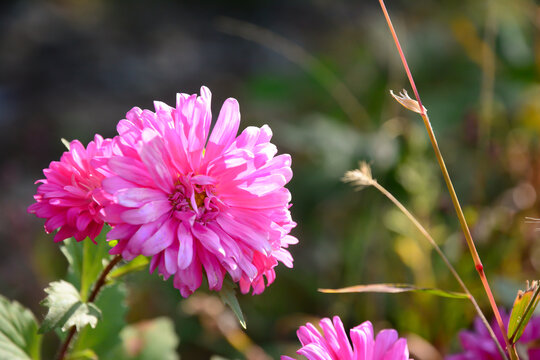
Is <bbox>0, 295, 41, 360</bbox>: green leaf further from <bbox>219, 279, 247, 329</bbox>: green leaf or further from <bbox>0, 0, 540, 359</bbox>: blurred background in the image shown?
<bbox>219, 279, 247, 329</bbox>: green leaf

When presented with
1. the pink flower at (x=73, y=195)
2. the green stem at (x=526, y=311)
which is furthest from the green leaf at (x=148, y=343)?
the green stem at (x=526, y=311)

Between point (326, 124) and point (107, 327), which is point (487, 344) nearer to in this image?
point (107, 327)

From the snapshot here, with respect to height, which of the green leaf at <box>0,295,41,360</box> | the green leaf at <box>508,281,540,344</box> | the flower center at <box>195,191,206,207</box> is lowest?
the green leaf at <box>0,295,41,360</box>

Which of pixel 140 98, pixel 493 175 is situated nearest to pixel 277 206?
pixel 493 175

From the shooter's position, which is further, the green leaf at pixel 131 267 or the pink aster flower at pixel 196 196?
the green leaf at pixel 131 267

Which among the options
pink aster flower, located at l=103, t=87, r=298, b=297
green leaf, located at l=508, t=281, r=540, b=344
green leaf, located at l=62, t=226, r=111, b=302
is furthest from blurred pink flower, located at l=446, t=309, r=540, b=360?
green leaf, located at l=62, t=226, r=111, b=302

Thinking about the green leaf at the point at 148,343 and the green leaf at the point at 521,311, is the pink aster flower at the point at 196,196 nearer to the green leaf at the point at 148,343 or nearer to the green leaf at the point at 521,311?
the green leaf at the point at 521,311
